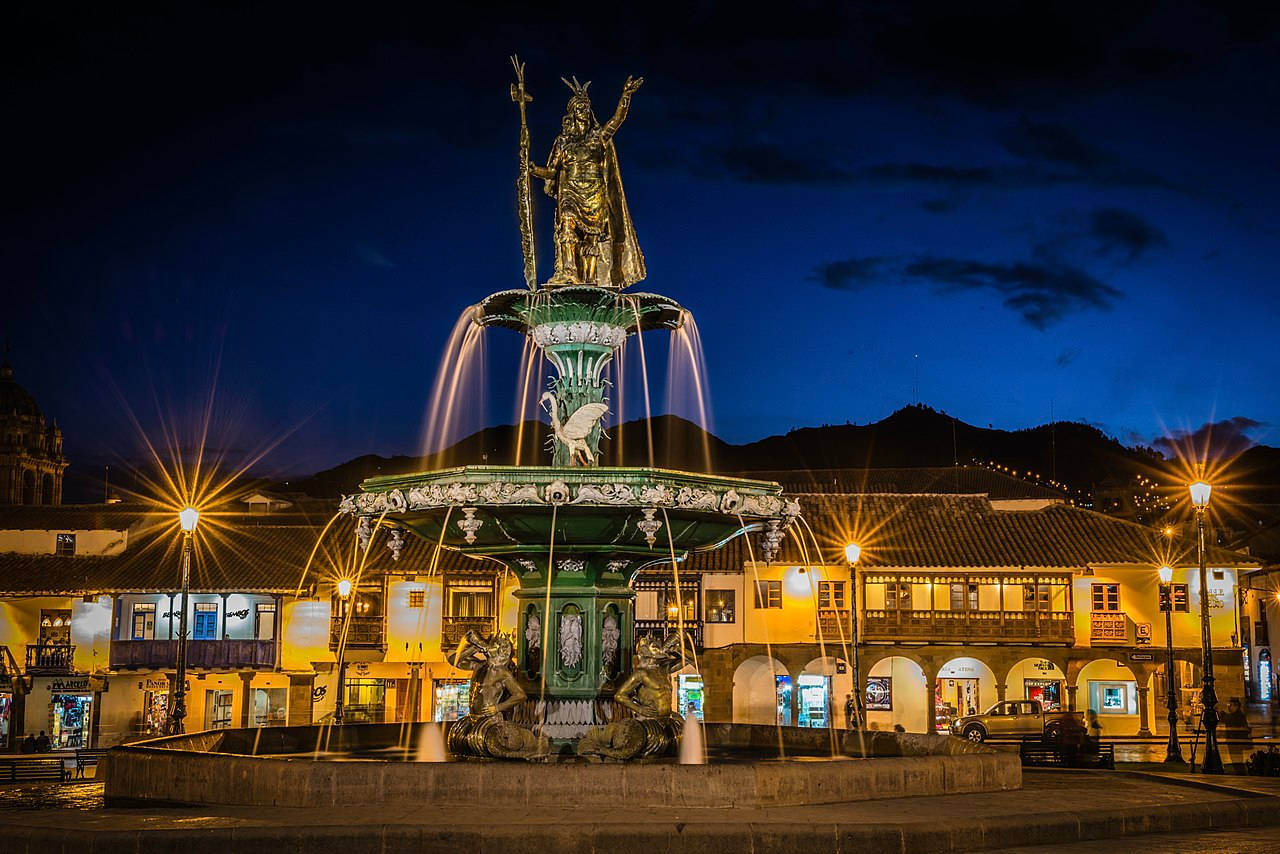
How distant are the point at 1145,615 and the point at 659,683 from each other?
38434 millimetres

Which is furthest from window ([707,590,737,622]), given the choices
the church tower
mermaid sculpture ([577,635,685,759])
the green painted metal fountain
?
the church tower

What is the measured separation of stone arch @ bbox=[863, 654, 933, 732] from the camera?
164ft

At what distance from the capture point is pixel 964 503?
2126 inches

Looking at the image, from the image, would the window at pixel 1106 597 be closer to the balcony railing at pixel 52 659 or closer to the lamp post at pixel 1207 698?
the lamp post at pixel 1207 698

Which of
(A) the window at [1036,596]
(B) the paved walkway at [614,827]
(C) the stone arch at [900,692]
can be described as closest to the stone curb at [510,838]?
(B) the paved walkway at [614,827]

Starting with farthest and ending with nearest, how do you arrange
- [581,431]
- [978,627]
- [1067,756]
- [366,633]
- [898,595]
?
1. [366,633]
2. [898,595]
3. [978,627]
4. [1067,756]
5. [581,431]

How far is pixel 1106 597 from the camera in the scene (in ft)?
160

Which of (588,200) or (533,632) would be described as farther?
(588,200)

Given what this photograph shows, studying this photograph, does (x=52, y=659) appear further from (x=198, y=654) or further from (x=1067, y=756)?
(x=1067, y=756)

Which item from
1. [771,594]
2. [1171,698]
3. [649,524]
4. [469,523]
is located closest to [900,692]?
[771,594]

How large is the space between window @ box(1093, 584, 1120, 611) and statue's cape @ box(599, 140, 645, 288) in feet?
119

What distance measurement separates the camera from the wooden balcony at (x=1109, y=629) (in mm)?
47656

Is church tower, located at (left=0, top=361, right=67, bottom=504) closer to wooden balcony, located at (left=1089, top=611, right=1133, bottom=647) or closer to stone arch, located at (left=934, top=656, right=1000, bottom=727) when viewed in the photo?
stone arch, located at (left=934, top=656, right=1000, bottom=727)

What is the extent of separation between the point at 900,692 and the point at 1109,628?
750 cm
